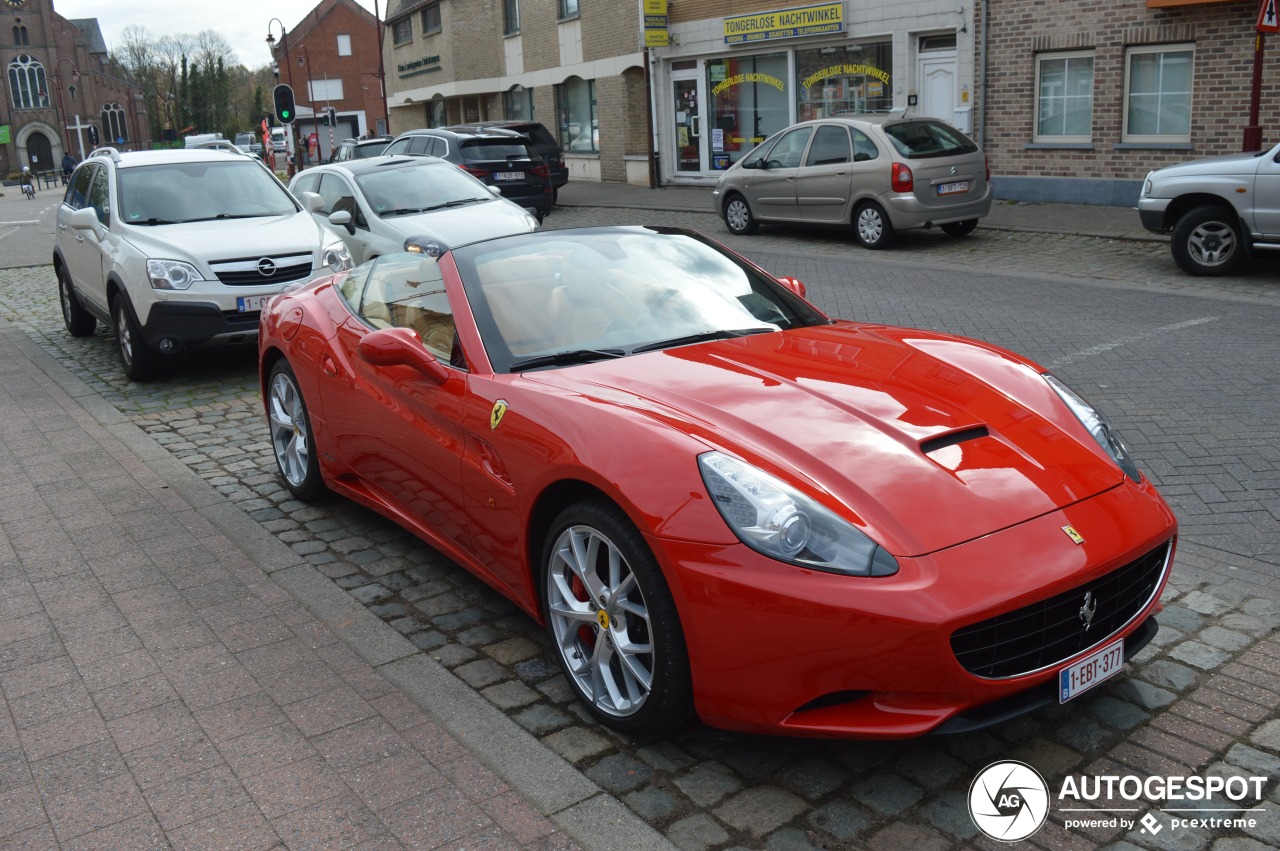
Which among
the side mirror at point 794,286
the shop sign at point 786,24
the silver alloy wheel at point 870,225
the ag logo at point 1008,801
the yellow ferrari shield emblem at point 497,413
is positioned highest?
the shop sign at point 786,24

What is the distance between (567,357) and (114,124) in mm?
117395

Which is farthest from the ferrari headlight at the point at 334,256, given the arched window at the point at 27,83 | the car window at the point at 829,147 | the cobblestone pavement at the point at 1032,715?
the arched window at the point at 27,83

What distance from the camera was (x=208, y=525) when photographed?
5.77 meters

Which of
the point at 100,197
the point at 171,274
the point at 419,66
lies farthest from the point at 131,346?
the point at 419,66

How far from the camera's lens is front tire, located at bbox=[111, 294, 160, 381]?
30.3ft

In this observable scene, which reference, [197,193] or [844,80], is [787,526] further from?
[844,80]

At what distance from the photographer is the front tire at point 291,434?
5.84m

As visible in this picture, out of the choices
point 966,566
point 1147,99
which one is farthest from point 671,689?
point 1147,99

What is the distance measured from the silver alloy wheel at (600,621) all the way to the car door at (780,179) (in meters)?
13.3

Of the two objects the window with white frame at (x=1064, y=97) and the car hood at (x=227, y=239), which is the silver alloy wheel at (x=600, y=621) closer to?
the car hood at (x=227, y=239)

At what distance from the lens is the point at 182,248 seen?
30.2 feet

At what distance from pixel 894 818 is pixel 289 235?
7911 mm

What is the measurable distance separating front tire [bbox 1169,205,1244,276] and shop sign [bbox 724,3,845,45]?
1115cm

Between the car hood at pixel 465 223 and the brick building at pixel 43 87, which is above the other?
the brick building at pixel 43 87
